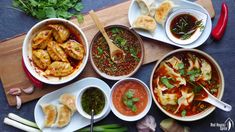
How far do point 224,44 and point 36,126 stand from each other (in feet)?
5.07

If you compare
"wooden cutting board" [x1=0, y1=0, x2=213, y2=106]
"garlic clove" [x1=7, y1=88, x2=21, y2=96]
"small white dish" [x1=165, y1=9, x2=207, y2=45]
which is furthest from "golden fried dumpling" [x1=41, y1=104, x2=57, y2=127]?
"small white dish" [x1=165, y1=9, x2=207, y2=45]

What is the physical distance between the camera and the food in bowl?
295 centimetres

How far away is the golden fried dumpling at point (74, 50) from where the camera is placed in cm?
291

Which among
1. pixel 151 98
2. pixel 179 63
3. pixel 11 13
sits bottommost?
pixel 151 98

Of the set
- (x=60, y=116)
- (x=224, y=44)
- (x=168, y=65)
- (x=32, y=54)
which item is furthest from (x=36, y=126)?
(x=224, y=44)

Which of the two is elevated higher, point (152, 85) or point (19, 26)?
point (19, 26)

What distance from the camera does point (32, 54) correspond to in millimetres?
2936

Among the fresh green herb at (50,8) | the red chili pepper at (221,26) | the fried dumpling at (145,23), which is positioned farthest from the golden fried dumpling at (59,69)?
the red chili pepper at (221,26)

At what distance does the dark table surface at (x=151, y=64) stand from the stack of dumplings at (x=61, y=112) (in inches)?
5.8

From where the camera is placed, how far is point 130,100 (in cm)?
290

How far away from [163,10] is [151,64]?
41 cm

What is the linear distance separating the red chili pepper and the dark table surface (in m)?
0.05

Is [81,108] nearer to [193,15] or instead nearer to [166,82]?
[166,82]

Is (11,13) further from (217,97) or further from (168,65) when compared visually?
(217,97)
